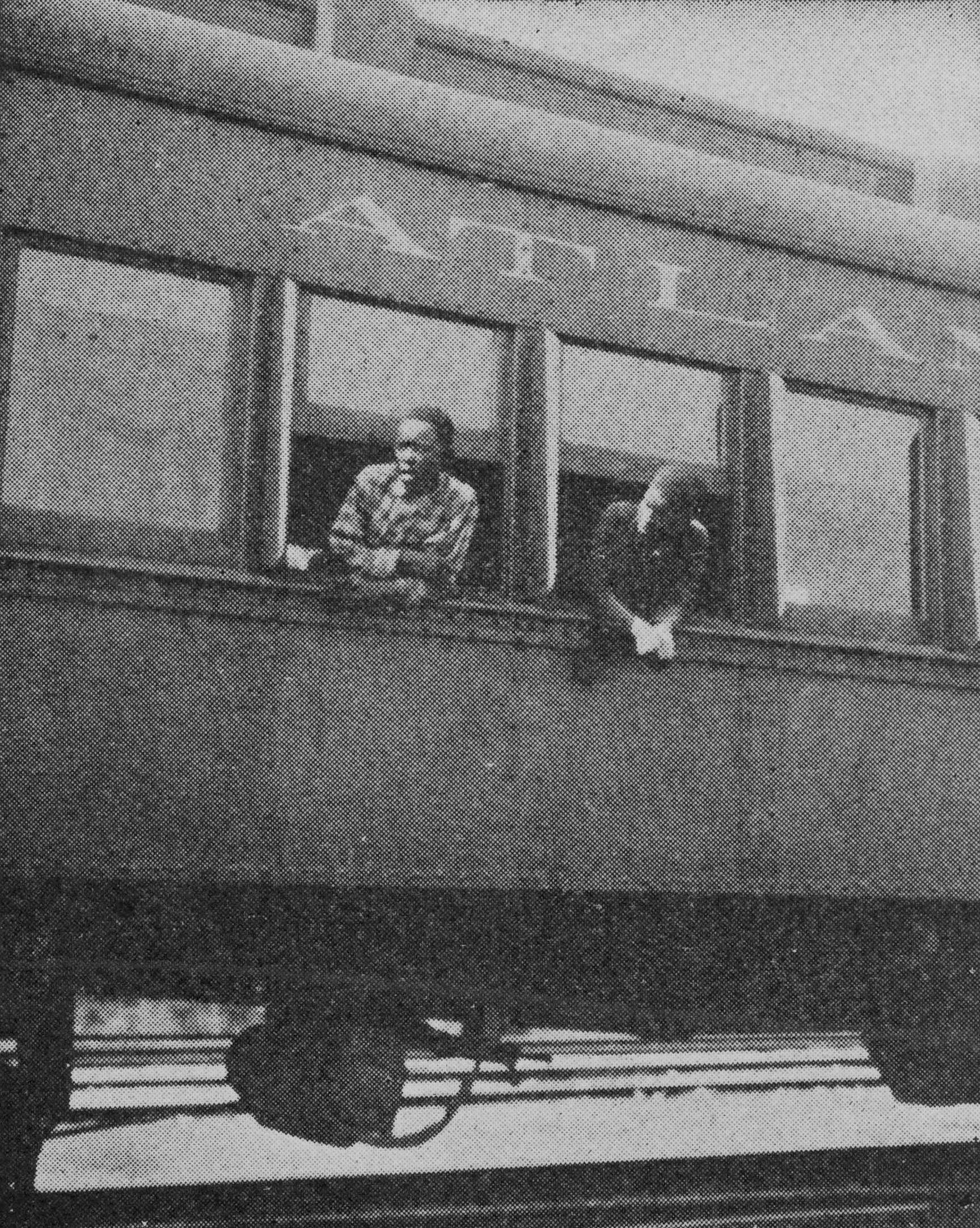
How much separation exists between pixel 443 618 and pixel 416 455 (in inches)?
17.5

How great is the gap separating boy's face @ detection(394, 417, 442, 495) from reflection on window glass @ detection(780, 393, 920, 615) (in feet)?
3.80

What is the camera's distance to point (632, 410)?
425 cm

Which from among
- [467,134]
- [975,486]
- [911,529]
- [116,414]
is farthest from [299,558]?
[975,486]

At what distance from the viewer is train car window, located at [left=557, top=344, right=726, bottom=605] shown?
4176mm

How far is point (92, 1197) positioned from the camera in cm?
380

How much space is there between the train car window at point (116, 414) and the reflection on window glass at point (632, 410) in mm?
1004

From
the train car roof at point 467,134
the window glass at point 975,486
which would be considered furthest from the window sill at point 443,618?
the train car roof at point 467,134

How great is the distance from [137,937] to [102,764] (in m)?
0.50

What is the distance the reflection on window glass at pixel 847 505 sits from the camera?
4434 millimetres

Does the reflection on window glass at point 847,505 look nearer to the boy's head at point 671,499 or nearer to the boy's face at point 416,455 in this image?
the boy's head at point 671,499

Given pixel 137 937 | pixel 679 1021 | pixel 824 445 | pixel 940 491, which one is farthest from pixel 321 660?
pixel 940 491

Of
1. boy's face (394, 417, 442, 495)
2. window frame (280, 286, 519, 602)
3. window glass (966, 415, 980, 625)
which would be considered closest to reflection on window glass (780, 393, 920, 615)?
window glass (966, 415, 980, 625)

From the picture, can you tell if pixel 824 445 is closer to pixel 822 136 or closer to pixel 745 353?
pixel 745 353

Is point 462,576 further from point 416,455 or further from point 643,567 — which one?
point 643,567
